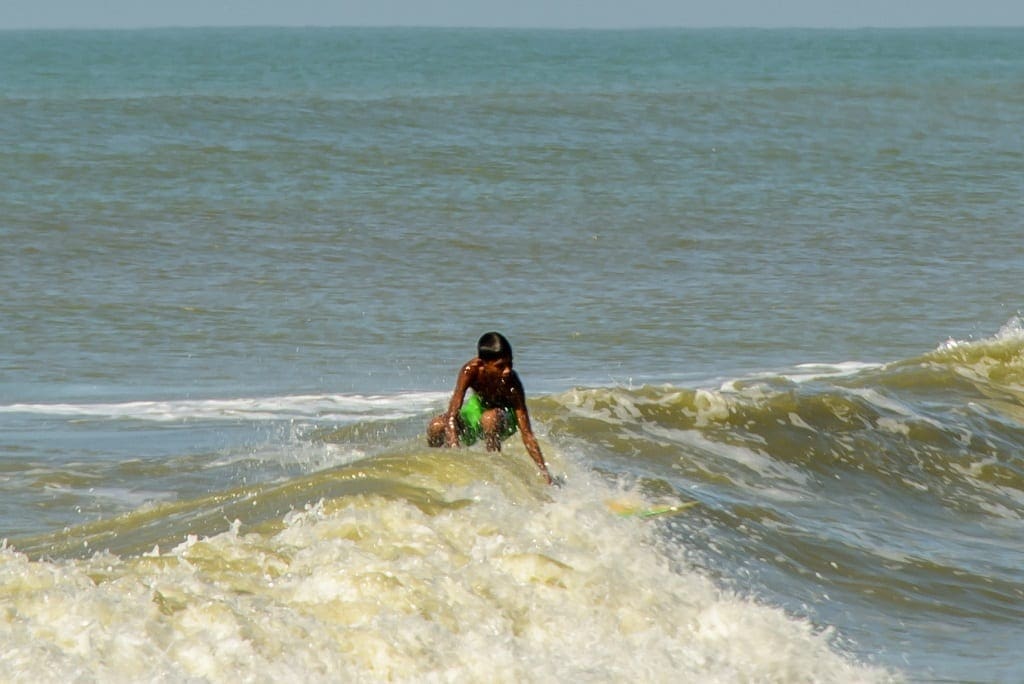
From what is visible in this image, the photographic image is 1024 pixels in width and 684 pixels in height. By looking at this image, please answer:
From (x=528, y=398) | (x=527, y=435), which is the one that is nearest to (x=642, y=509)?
(x=527, y=435)

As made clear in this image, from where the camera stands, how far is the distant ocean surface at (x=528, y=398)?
24.9ft

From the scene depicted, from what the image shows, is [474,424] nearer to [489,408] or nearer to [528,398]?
[489,408]

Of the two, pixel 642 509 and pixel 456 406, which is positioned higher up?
pixel 456 406

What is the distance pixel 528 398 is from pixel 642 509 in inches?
142

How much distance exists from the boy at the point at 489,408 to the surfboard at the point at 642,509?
15.9 inches

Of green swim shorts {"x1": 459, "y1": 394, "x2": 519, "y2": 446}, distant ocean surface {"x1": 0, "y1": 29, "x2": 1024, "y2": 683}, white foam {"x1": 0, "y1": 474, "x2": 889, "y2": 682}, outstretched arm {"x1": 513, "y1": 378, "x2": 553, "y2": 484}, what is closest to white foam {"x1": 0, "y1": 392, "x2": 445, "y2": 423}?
distant ocean surface {"x1": 0, "y1": 29, "x2": 1024, "y2": 683}

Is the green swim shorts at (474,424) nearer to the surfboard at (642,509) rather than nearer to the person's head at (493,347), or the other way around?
the person's head at (493,347)

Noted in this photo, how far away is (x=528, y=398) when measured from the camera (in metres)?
13.2

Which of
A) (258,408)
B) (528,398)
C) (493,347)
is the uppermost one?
(493,347)

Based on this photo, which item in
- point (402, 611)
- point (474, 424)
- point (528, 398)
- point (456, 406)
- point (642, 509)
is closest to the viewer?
point (402, 611)

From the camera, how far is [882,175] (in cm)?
3266

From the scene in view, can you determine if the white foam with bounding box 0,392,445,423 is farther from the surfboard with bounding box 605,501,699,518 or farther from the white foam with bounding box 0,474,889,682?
the white foam with bounding box 0,474,889,682

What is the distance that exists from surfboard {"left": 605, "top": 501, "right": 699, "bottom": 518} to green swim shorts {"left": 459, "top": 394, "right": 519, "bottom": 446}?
0.81m

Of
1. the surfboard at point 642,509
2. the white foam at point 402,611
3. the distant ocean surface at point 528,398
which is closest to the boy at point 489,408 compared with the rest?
the distant ocean surface at point 528,398
